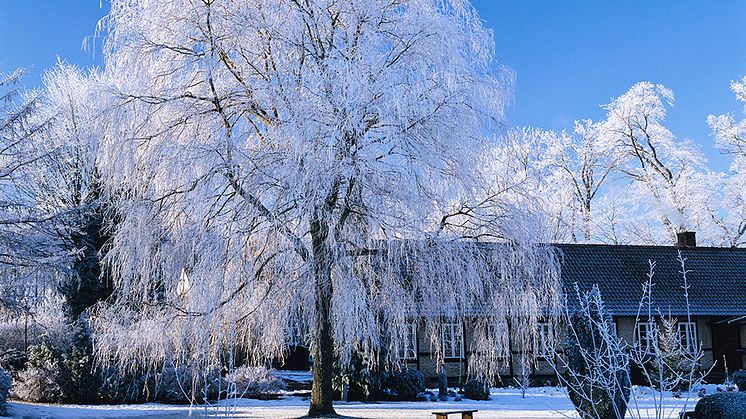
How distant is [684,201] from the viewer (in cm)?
3175

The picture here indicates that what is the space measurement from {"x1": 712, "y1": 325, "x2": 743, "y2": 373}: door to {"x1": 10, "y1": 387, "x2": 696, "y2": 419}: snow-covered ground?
5.31 metres

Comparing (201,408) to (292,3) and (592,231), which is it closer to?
(292,3)

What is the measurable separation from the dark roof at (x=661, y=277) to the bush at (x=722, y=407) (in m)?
9.23

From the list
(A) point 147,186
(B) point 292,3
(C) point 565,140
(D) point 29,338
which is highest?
(C) point 565,140

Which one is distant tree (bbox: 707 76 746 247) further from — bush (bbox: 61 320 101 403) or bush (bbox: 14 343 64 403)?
bush (bbox: 14 343 64 403)

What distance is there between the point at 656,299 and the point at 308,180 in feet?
45.2

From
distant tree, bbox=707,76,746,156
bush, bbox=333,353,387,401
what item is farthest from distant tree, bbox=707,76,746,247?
bush, bbox=333,353,387,401

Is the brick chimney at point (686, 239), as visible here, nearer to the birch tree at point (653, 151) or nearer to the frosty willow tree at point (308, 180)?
the birch tree at point (653, 151)

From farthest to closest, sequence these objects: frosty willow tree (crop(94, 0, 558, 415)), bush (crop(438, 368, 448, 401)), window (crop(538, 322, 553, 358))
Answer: bush (crop(438, 368, 448, 401))
frosty willow tree (crop(94, 0, 558, 415))
window (crop(538, 322, 553, 358))

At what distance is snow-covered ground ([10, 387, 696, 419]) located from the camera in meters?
13.8

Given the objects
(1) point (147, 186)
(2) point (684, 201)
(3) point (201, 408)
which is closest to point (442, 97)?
(1) point (147, 186)

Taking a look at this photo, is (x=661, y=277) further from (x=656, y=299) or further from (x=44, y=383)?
(x=44, y=383)

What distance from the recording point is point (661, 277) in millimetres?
22812

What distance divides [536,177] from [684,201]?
21266 mm
